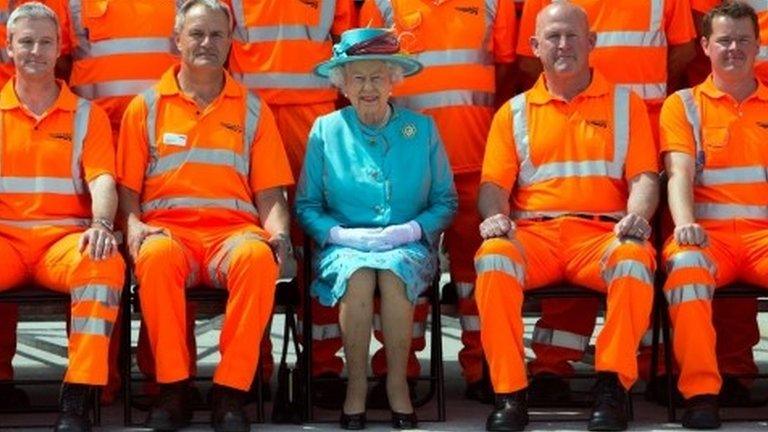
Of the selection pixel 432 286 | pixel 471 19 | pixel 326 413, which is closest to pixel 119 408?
pixel 326 413

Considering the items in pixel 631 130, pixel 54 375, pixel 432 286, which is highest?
pixel 631 130

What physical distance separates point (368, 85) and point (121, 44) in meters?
1.12

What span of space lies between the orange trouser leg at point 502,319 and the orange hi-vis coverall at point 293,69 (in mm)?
969

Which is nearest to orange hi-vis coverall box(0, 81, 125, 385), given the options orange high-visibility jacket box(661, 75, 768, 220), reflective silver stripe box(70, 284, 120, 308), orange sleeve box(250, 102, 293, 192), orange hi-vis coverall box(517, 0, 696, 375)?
reflective silver stripe box(70, 284, 120, 308)

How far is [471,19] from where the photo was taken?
829 centimetres

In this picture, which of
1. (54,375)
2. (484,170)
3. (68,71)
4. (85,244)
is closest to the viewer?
(85,244)

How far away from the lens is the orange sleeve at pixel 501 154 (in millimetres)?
7934

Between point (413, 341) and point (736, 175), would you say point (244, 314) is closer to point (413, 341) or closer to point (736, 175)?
point (413, 341)

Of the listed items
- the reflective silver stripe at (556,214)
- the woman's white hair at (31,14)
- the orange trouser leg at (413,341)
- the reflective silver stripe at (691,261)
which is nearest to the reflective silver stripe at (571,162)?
the reflective silver stripe at (556,214)

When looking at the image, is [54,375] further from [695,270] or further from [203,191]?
[695,270]

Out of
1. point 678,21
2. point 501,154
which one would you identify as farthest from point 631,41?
point 501,154

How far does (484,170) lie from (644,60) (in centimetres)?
93

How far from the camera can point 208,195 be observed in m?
7.82

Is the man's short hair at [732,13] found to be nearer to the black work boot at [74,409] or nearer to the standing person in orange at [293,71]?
the standing person in orange at [293,71]
